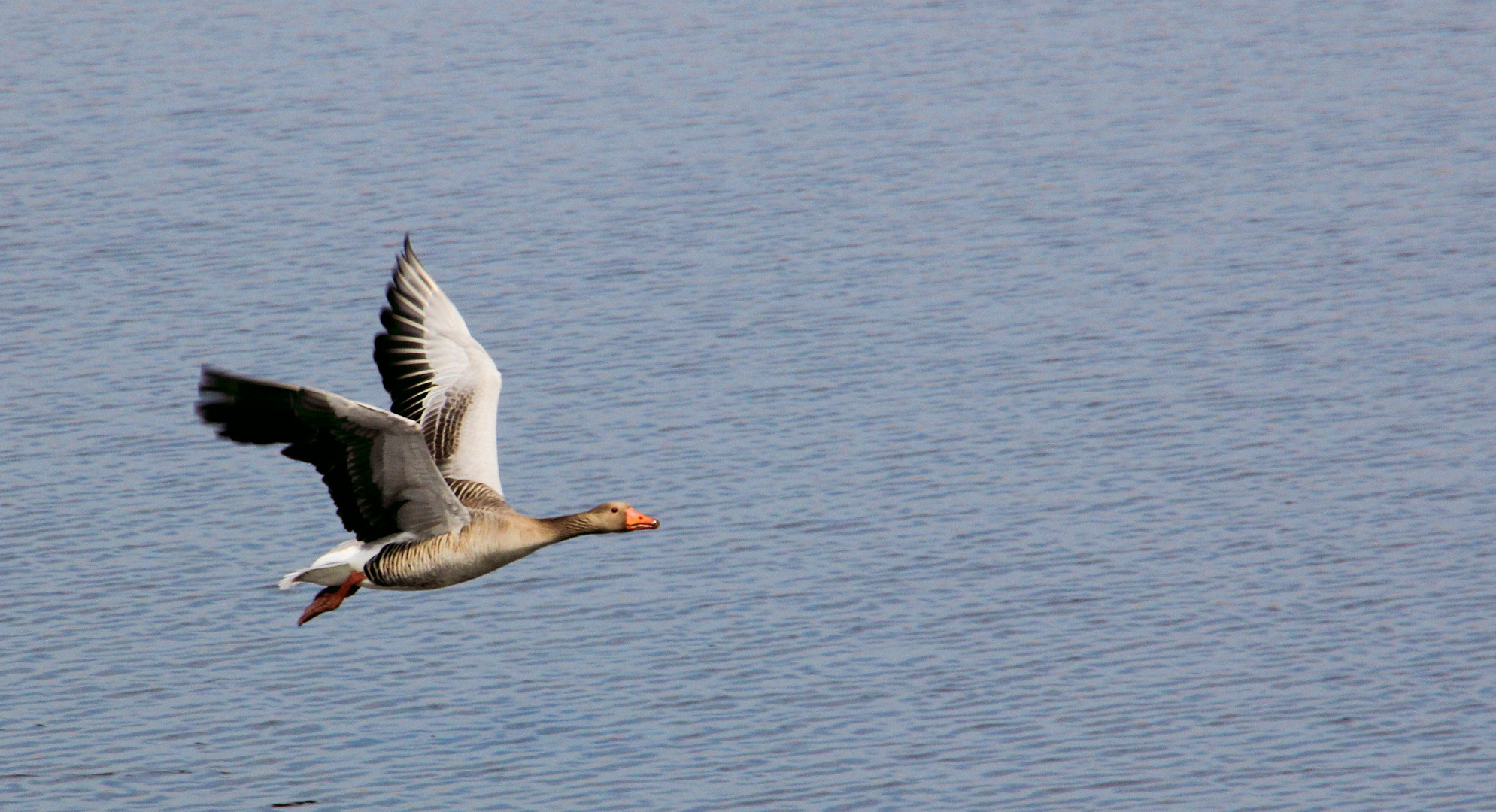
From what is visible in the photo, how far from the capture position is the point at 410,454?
15.8m

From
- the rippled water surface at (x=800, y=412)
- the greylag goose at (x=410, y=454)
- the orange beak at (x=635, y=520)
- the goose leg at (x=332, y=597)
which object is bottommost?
the rippled water surface at (x=800, y=412)

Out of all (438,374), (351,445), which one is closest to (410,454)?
(351,445)

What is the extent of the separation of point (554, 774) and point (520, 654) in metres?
2.32

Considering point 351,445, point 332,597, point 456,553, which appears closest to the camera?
point 351,445

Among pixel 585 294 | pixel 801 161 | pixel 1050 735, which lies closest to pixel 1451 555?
pixel 1050 735

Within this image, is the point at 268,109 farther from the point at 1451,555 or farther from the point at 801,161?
the point at 1451,555

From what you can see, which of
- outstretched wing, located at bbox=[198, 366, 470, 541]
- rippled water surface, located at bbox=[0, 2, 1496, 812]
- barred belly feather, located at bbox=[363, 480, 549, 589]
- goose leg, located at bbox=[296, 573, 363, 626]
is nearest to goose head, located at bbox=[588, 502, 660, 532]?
barred belly feather, located at bbox=[363, 480, 549, 589]

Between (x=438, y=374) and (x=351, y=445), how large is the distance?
301cm

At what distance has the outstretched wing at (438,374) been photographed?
59.3 feet

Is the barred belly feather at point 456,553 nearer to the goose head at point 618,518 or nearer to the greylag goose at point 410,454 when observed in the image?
the greylag goose at point 410,454

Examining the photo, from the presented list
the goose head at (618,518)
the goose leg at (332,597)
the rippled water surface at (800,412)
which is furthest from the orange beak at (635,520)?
the rippled water surface at (800,412)

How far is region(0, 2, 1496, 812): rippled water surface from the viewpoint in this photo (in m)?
20.7

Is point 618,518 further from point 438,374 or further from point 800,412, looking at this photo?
point 800,412

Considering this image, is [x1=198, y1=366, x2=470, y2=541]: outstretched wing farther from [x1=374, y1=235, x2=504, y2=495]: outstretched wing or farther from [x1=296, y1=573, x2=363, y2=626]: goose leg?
[x1=374, y1=235, x2=504, y2=495]: outstretched wing
